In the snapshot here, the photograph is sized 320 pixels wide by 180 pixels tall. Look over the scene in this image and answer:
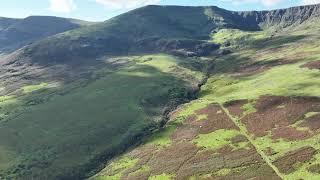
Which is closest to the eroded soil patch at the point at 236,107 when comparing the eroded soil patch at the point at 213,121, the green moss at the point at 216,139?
the eroded soil patch at the point at 213,121

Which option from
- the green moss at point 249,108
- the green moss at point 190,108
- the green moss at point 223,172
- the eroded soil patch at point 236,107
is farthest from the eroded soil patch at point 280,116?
the green moss at point 190,108

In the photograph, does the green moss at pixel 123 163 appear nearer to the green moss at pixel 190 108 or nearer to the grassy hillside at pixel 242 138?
the grassy hillside at pixel 242 138

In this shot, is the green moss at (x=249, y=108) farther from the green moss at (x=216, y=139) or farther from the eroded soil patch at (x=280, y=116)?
the green moss at (x=216, y=139)

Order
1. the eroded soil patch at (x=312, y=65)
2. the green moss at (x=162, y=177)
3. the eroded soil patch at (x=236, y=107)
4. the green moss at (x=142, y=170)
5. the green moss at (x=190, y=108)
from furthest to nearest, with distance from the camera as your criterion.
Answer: the eroded soil patch at (x=312, y=65) < the green moss at (x=190, y=108) < the eroded soil patch at (x=236, y=107) < the green moss at (x=142, y=170) < the green moss at (x=162, y=177)

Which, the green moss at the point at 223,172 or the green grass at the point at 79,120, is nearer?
the green moss at the point at 223,172

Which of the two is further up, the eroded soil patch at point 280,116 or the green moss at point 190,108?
the eroded soil patch at point 280,116

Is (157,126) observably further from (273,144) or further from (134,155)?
(273,144)

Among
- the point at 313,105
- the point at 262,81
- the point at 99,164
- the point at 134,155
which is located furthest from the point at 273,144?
the point at 262,81

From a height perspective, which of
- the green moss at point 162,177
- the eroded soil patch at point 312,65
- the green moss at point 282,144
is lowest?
the green moss at point 162,177

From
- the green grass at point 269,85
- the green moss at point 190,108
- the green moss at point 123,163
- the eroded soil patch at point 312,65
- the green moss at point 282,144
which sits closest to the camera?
the green moss at point 282,144
